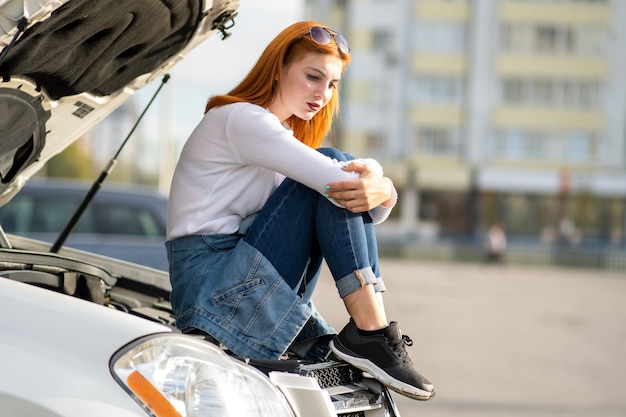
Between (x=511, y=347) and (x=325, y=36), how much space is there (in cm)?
854

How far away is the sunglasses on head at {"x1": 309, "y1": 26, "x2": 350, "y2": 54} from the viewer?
309 centimetres

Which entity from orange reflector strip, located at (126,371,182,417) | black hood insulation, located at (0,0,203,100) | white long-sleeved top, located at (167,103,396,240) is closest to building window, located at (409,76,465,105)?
black hood insulation, located at (0,0,203,100)

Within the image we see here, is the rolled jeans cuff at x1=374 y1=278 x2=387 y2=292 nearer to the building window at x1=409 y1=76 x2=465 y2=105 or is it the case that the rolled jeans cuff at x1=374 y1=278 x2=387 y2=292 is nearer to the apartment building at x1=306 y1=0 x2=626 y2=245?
the apartment building at x1=306 y1=0 x2=626 y2=245

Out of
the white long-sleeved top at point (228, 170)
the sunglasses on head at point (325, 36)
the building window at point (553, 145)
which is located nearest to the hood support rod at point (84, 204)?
the white long-sleeved top at point (228, 170)

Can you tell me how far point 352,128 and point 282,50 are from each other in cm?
4666

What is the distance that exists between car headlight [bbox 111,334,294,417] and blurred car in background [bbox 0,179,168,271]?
6166mm

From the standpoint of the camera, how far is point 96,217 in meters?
8.57

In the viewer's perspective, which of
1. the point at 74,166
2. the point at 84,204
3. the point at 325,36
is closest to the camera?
the point at 325,36

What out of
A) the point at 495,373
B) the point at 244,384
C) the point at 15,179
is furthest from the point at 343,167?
the point at 495,373

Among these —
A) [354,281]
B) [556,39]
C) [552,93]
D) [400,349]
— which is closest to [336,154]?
[354,281]

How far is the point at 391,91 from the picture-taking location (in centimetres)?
4869

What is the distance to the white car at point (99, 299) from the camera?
199 cm

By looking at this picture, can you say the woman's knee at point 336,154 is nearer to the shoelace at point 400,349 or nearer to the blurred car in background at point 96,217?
the shoelace at point 400,349

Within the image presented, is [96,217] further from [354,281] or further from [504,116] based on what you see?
[504,116]
